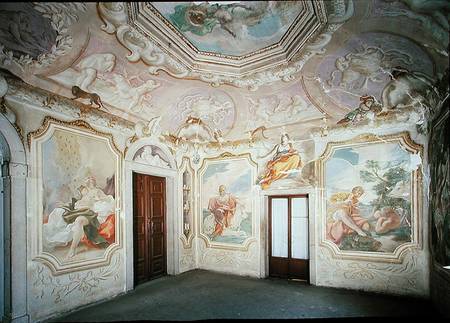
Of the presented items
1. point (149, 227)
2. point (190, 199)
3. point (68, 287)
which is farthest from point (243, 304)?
point (190, 199)

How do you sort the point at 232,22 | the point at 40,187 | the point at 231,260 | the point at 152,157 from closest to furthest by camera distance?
the point at 232,22, the point at 40,187, the point at 152,157, the point at 231,260

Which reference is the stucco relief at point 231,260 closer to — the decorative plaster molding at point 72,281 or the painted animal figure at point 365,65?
the decorative plaster molding at point 72,281

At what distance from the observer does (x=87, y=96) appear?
595 centimetres

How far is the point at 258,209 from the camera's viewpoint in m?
8.28

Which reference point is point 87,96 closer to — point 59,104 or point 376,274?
point 59,104

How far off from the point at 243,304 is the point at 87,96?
538cm

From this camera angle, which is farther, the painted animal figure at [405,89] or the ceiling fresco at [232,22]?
the painted animal figure at [405,89]

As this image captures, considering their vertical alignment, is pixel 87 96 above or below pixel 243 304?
above

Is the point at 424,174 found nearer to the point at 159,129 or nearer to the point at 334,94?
the point at 334,94

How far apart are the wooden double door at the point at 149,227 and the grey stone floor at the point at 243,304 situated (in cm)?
53

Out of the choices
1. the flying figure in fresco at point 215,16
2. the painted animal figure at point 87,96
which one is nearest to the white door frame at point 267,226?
the flying figure in fresco at point 215,16

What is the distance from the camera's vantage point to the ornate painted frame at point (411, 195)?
6262mm

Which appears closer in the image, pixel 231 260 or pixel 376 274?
pixel 376 274

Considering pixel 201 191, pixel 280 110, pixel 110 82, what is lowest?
pixel 201 191
